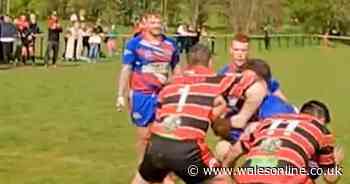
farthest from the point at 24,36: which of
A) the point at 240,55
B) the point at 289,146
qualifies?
the point at 289,146

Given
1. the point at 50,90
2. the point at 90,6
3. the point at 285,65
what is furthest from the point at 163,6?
the point at 50,90

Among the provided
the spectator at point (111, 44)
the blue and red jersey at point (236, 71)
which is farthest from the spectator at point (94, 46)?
the blue and red jersey at point (236, 71)

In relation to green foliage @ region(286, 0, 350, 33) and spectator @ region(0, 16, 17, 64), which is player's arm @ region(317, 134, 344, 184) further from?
→ green foliage @ region(286, 0, 350, 33)

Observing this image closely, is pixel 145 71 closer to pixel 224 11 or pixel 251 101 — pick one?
pixel 251 101

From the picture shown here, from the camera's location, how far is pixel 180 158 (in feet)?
25.0

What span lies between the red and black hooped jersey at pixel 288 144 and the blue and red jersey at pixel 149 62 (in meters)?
4.32

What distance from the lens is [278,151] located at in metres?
6.41

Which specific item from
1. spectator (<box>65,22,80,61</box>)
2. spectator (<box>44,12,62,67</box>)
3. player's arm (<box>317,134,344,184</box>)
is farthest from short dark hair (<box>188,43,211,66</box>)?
spectator (<box>65,22,80,61</box>)

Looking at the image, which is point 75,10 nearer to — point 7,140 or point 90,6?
point 90,6

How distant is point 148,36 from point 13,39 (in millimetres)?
21045

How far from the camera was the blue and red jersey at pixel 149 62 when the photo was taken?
10.9 metres

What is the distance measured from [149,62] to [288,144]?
15.4 feet

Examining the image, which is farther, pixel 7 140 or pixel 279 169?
pixel 7 140

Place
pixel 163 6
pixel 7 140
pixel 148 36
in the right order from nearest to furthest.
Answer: pixel 148 36 → pixel 7 140 → pixel 163 6
